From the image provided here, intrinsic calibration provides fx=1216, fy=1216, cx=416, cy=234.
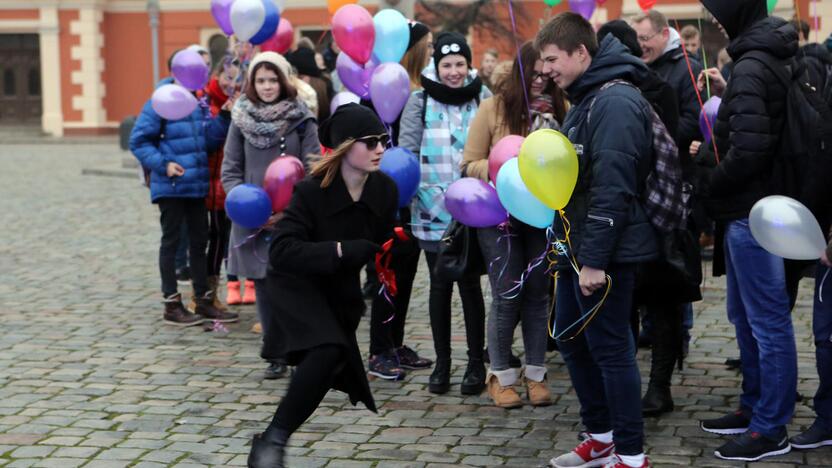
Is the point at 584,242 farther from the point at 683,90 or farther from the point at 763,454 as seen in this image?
the point at 683,90

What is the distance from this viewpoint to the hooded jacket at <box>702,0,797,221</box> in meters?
4.97

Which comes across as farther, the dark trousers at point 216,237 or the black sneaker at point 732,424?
the dark trousers at point 216,237

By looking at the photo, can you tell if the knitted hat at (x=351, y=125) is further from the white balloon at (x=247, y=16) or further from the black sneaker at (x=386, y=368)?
the white balloon at (x=247, y=16)

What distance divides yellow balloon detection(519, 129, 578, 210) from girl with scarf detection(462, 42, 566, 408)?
1.16 metres

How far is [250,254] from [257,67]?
1.09m

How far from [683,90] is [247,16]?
109 inches

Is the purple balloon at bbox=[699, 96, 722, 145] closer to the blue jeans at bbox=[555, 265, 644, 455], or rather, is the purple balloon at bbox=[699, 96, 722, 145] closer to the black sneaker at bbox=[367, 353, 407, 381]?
the blue jeans at bbox=[555, 265, 644, 455]

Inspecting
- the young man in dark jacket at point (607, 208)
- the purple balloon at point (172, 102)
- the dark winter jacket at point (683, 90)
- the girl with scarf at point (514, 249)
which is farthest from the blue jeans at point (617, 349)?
the purple balloon at point (172, 102)

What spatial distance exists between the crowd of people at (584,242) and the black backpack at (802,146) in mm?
31

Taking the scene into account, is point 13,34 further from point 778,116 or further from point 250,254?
point 778,116

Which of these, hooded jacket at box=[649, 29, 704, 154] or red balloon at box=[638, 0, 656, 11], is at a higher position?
red balloon at box=[638, 0, 656, 11]

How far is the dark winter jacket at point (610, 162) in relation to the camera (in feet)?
15.0

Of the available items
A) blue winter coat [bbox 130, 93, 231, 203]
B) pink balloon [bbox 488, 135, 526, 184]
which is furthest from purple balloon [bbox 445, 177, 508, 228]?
blue winter coat [bbox 130, 93, 231, 203]

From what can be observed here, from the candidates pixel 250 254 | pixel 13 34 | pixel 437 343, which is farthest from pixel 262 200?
pixel 13 34
